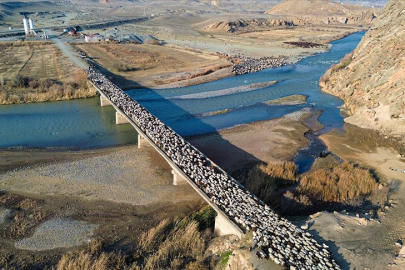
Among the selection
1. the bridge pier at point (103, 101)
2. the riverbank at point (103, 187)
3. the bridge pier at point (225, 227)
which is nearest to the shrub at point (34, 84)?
the bridge pier at point (103, 101)

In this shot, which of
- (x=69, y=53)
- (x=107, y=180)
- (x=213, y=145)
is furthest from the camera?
(x=69, y=53)

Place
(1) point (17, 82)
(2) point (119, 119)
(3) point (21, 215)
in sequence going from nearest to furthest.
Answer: (3) point (21, 215)
(2) point (119, 119)
(1) point (17, 82)

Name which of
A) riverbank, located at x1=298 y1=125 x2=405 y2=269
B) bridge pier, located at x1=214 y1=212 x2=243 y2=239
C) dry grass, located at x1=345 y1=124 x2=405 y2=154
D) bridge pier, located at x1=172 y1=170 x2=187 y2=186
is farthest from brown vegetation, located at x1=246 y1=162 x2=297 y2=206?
dry grass, located at x1=345 y1=124 x2=405 y2=154

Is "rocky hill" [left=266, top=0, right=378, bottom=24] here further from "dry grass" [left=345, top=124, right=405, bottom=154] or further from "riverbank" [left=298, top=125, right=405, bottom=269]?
"riverbank" [left=298, top=125, right=405, bottom=269]

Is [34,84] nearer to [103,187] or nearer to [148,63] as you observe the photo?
[148,63]

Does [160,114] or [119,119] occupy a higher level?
[119,119]

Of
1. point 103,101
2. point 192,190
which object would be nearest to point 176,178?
point 192,190
